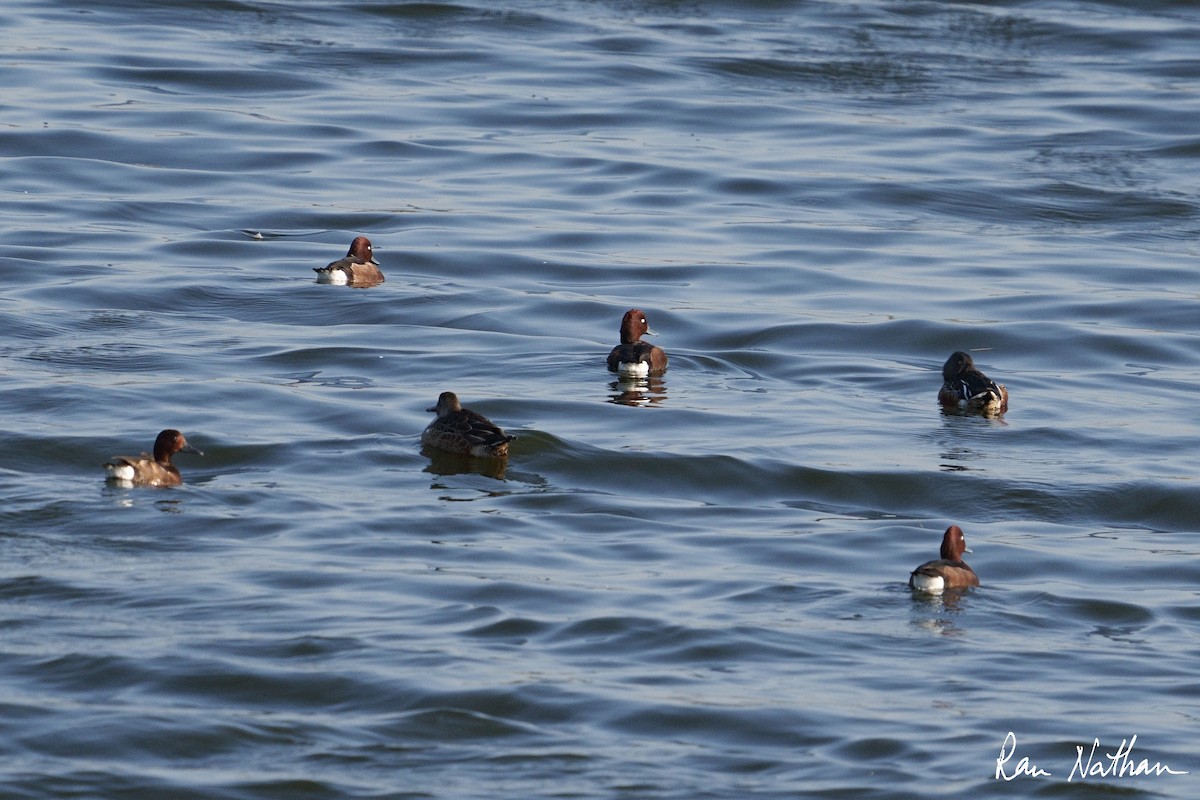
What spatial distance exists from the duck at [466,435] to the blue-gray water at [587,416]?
18cm

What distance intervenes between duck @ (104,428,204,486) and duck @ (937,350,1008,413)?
19.9ft

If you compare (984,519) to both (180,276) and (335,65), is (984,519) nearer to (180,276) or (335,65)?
(180,276)

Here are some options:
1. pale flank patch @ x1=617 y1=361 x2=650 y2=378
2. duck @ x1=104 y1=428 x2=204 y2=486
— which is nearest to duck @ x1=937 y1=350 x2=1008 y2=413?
pale flank patch @ x1=617 y1=361 x2=650 y2=378

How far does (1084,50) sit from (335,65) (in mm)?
12578

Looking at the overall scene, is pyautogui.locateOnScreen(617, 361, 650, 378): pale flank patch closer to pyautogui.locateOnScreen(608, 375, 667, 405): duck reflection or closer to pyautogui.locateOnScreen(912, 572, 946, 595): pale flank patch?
pyautogui.locateOnScreen(608, 375, 667, 405): duck reflection

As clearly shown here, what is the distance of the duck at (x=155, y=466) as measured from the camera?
12086 mm

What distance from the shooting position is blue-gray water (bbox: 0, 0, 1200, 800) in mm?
9156

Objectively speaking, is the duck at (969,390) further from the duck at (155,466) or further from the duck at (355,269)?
the duck at (155,466)

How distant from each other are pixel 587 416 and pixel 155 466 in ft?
12.9

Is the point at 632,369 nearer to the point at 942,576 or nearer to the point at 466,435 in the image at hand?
the point at 466,435

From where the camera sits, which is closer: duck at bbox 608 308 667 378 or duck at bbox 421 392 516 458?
duck at bbox 421 392 516 458

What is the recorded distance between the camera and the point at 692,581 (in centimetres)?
1126

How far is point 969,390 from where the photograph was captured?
15.6 meters
